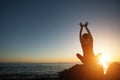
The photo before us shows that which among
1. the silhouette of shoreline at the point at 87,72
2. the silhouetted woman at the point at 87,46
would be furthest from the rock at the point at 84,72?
the silhouetted woman at the point at 87,46

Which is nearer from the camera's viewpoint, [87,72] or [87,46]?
[87,72]

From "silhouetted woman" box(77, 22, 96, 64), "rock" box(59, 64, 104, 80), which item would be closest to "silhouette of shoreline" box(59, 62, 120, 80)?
"rock" box(59, 64, 104, 80)

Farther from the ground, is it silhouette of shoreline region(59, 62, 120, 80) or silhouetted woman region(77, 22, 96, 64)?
silhouetted woman region(77, 22, 96, 64)

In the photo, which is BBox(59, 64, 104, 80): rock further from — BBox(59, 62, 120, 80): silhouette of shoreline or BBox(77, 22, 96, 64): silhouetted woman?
BBox(77, 22, 96, 64): silhouetted woman

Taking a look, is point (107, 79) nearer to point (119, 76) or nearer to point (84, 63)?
point (119, 76)

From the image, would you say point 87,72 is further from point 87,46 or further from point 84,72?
point 87,46

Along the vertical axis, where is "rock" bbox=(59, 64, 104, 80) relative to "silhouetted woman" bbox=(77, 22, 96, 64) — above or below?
below

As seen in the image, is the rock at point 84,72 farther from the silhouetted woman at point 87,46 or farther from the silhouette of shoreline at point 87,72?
the silhouetted woman at point 87,46

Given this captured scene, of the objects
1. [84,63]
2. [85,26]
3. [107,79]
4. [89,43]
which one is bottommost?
[107,79]

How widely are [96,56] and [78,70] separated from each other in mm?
1372

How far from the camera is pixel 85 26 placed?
13.6 meters

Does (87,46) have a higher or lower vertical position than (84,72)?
higher

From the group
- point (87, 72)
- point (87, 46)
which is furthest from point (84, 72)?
point (87, 46)

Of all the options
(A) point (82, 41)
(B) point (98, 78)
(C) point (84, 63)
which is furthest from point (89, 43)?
(B) point (98, 78)
